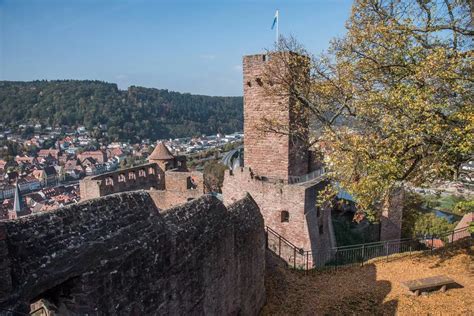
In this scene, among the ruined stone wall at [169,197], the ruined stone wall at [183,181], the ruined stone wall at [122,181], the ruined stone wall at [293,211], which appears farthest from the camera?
the ruined stone wall at [183,181]

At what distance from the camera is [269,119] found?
17.9m

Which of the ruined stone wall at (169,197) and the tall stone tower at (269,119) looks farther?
the ruined stone wall at (169,197)

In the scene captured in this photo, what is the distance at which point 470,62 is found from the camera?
9.24 meters

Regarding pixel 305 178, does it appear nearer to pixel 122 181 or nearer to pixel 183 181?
pixel 183 181

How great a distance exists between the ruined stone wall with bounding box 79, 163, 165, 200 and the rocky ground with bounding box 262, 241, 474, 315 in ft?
29.8

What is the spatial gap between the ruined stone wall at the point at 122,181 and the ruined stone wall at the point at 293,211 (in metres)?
7.02

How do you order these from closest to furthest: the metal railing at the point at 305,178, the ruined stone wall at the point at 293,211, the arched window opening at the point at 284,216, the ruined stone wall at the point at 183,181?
the ruined stone wall at the point at 293,211
the arched window opening at the point at 284,216
the metal railing at the point at 305,178
the ruined stone wall at the point at 183,181

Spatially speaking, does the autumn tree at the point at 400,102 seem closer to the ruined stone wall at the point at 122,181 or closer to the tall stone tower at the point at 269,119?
the tall stone tower at the point at 269,119

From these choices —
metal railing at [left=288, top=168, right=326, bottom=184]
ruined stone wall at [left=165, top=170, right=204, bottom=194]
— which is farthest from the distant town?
metal railing at [left=288, top=168, right=326, bottom=184]

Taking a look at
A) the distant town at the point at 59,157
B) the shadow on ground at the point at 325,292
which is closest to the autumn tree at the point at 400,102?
the shadow on ground at the point at 325,292

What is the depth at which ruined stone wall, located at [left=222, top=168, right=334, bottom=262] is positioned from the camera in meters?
16.0

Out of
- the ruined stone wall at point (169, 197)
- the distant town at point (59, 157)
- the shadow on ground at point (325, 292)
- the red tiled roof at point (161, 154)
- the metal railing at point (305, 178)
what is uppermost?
the red tiled roof at point (161, 154)

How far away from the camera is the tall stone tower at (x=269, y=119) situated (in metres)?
17.5

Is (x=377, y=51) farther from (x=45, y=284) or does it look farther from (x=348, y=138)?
(x=45, y=284)
